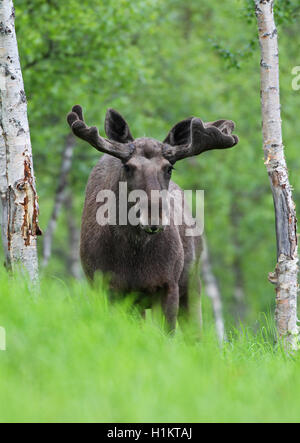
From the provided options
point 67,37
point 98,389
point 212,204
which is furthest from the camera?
point 212,204

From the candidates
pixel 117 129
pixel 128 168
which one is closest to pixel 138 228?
pixel 128 168

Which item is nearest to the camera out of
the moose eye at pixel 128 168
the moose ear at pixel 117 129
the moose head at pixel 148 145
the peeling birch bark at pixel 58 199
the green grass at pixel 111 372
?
the green grass at pixel 111 372

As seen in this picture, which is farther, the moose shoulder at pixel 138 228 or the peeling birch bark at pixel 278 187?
the peeling birch bark at pixel 278 187

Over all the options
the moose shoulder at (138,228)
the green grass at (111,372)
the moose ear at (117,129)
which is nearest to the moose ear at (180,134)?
the moose shoulder at (138,228)

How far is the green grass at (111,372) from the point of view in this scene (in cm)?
502

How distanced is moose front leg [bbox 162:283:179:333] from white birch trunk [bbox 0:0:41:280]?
1.60 m

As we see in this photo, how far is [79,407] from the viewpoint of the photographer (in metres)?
4.96

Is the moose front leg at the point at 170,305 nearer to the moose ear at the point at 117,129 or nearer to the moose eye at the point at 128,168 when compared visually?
the moose eye at the point at 128,168

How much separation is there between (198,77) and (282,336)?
674 inches

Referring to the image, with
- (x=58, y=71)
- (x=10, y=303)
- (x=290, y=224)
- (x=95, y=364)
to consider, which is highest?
(x=58, y=71)

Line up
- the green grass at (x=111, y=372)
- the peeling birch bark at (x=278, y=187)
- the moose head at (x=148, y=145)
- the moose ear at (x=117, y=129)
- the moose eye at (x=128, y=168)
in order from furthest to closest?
1. the moose ear at (x=117, y=129)
2. the peeling birch bark at (x=278, y=187)
3. the moose eye at (x=128, y=168)
4. the moose head at (x=148, y=145)
5. the green grass at (x=111, y=372)

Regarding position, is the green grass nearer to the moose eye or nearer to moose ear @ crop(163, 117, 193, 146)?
the moose eye
